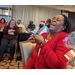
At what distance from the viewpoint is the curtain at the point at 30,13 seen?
20.2 ft

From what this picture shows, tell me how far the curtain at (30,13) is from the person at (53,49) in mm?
5685

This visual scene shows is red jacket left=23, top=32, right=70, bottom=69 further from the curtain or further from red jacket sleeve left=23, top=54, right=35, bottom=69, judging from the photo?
the curtain

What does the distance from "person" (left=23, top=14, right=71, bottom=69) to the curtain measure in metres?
5.69

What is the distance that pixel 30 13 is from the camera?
6523 millimetres

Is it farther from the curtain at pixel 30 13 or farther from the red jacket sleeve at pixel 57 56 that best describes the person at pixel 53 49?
the curtain at pixel 30 13

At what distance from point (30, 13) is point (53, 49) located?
615 centimetres

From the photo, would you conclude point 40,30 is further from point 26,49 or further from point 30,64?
point 30,64

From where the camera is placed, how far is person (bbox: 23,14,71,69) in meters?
0.61

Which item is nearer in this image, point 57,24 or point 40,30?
point 57,24

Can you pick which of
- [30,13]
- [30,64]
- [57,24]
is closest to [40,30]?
[57,24]

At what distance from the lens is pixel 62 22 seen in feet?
2.52

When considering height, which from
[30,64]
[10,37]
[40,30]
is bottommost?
[30,64]
